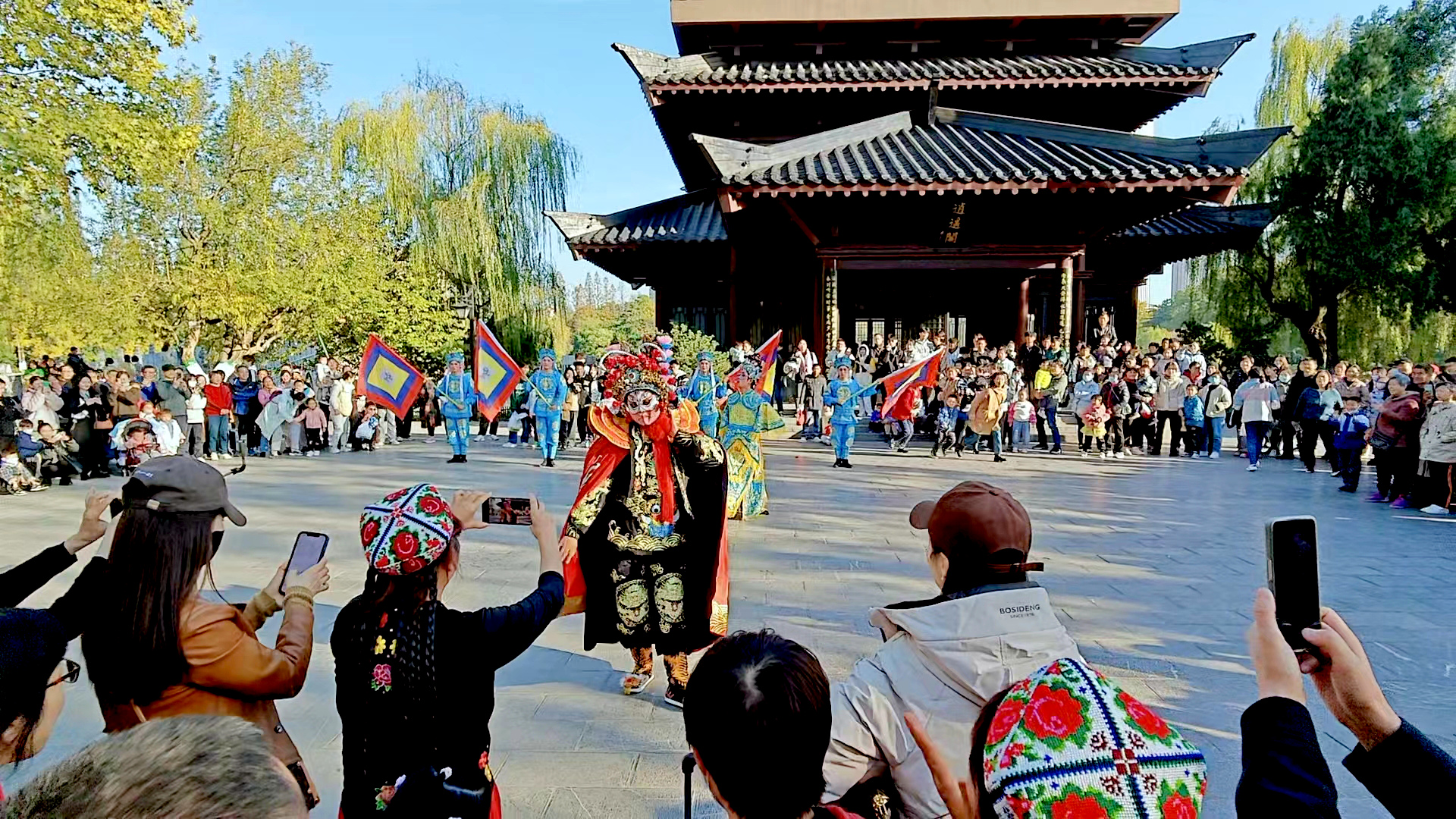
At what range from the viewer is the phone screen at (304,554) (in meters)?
2.32

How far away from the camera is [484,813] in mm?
2191

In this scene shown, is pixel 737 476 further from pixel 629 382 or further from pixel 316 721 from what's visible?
pixel 316 721

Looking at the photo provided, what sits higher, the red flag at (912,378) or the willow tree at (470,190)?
the willow tree at (470,190)

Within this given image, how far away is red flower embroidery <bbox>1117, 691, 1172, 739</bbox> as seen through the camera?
1.20m

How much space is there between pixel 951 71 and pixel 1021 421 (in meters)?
7.61

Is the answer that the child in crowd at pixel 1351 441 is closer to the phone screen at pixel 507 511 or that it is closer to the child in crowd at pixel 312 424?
the phone screen at pixel 507 511

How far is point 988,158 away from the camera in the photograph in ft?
47.7

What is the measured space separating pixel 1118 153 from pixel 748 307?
756 cm

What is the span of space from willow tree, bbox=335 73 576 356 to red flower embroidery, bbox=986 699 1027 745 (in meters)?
24.0

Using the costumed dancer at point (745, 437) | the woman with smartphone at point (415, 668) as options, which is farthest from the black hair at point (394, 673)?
the costumed dancer at point (745, 437)

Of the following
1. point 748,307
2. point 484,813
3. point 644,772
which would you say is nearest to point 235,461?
point 748,307

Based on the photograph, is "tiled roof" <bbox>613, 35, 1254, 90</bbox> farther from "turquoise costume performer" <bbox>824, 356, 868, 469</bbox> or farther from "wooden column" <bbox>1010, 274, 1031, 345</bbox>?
"turquoise costume performer" <bbox>824, 356, 868, 469</bbox>

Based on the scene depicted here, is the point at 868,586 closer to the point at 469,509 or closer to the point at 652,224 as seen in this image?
the point at 469,509

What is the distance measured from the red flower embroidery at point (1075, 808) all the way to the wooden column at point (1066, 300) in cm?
1571
